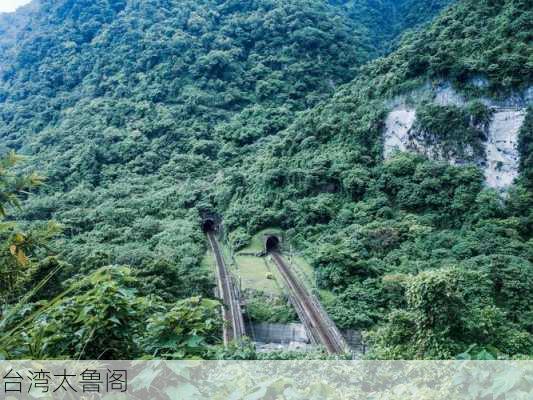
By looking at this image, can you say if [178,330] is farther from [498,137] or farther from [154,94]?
→ [154,94]

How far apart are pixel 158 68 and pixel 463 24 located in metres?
36.5

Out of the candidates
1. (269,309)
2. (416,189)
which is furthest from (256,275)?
(416,189)

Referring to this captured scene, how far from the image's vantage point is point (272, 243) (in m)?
27.3

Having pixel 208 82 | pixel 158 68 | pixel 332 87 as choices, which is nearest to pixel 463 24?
pixel 332 87

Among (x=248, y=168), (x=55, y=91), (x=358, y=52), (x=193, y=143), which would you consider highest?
(x=358, y=52)

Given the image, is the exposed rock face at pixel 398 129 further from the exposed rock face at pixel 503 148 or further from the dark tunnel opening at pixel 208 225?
the dark tunnel opening at pixel 208 225

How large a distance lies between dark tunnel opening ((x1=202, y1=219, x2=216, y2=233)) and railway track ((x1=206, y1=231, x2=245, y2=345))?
4.78m

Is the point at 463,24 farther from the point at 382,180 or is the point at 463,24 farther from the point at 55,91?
the point at 55,91

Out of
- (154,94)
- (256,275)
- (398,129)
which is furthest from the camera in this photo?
(154,94)

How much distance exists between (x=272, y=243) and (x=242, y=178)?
7601 mm

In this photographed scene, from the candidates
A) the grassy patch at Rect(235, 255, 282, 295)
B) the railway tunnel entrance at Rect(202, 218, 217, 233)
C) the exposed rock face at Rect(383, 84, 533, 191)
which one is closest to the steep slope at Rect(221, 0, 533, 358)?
the exposed rock face at Rect(383, 84, 533, 191)

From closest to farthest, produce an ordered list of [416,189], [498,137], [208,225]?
[498,137]
[416,189]
[208,225]

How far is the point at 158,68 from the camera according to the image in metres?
54.6

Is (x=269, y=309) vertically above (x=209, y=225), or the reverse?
(x=209, y=225)
